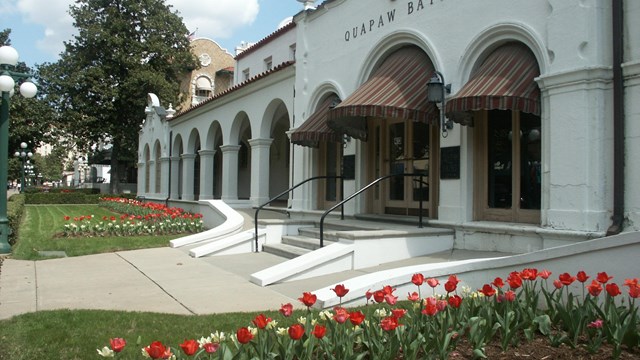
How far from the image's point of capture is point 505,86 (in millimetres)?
7211

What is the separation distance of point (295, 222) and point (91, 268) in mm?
3878

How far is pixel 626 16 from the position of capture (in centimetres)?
650

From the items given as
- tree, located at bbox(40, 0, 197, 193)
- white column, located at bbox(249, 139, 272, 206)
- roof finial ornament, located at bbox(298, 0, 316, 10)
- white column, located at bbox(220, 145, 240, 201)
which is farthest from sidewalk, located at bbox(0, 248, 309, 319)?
tree, located at bbox(40, 0, 197, 193)

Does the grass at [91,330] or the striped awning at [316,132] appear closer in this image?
the grass at [91,330]

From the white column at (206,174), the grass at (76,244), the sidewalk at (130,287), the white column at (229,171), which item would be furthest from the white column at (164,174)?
the sidewalk at (130,287)

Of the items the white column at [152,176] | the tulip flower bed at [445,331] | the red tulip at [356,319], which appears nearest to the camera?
the red tulip at [356,319]

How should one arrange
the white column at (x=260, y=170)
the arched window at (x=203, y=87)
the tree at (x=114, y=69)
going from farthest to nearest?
1. the arched window at (x=203, y=87)
2. the tree at (x=114, y=69)
3. the white column at (x=260, y=170)

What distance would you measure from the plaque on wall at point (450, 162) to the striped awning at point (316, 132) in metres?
2.79

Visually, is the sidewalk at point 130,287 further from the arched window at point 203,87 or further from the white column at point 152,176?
the arched window at point 203,87

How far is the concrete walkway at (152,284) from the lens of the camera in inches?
238

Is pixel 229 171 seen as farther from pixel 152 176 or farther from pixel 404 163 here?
pixel 152 176

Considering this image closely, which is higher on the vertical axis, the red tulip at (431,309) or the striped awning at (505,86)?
the striped awning at (505,86)

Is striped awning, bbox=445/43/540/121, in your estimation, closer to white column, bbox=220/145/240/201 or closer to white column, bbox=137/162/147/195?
white column, bbox=220/145/240/201

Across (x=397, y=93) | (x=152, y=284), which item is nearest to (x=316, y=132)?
(x=397, y=93)
